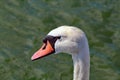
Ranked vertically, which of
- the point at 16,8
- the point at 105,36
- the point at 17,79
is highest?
the point at 16,8

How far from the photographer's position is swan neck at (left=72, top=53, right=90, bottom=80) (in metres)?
6.72

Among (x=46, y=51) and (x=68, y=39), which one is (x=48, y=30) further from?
(x=68, y=39)

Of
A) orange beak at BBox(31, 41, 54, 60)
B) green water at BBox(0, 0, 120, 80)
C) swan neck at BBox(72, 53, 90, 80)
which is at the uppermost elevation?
green water at BBox(0, 0, 120, 80)

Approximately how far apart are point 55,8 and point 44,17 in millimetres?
543

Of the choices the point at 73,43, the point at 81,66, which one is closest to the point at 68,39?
the point at 73,43

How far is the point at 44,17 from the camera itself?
38.1 feet

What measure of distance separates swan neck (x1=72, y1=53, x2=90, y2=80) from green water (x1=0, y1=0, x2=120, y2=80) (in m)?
2.83

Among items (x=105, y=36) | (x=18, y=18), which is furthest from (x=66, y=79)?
(x=18, y=18)

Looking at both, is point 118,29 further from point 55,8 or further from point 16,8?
point 16,8

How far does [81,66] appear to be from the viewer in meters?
6.80

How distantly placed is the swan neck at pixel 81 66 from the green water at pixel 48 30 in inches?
111

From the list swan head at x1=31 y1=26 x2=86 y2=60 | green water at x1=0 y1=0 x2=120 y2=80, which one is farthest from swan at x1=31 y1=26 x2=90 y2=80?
green water at x1=0 y1=0 x2=120 y2=80

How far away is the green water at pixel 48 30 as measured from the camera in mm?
9922

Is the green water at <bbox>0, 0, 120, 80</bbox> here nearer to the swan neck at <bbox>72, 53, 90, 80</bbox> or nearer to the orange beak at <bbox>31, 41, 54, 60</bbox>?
the orange beak at <bbox>31, 41, 54, 60</bbox>
